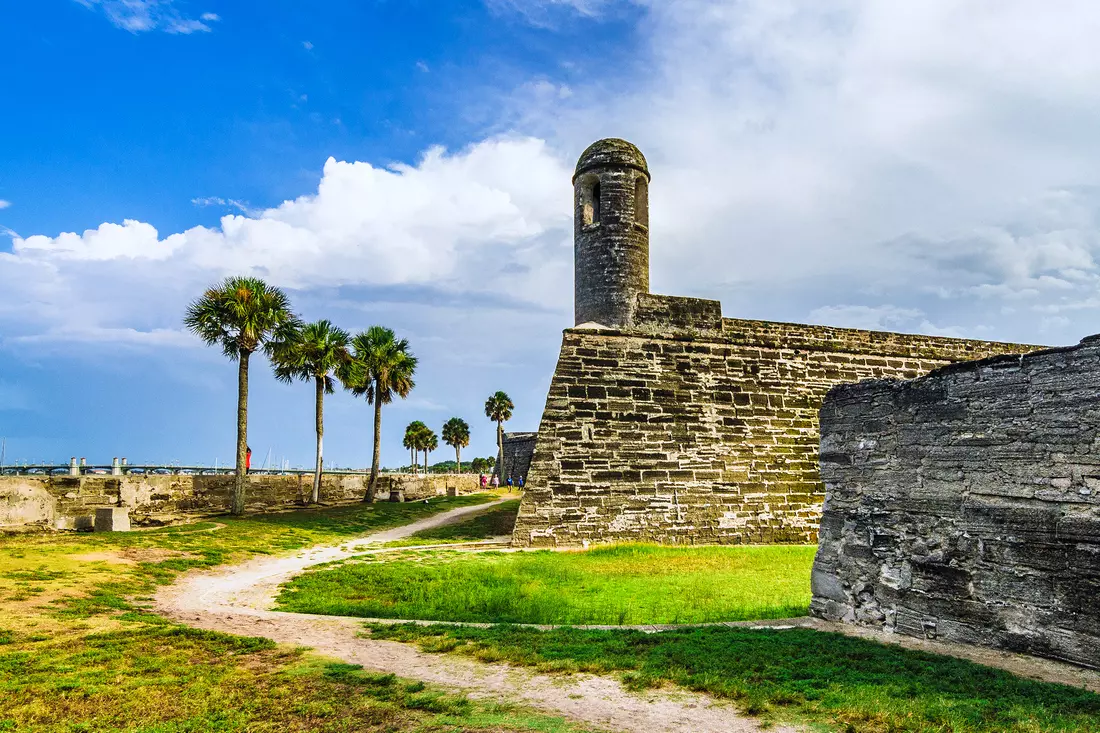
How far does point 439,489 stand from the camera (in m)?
36.2

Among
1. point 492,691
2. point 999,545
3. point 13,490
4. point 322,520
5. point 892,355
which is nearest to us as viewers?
point 492,691

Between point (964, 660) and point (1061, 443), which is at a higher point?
point (1061, 443)

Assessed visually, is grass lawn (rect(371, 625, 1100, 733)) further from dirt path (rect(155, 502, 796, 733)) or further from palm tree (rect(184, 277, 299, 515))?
palm tree (rect(184, 277, 299, 515))

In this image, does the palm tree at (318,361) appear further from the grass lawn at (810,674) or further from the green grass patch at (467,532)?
the grass lawn at (810,674)

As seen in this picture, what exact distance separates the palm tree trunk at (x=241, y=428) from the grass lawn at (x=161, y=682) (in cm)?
1173

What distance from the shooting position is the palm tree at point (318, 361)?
27156 mm

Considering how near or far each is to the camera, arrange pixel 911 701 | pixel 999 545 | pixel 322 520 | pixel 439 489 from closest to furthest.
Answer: pixel 911 701 < pixel 999 545 < pixel 322 520 < pixel 439 489

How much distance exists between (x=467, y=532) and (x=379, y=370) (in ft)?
51.5

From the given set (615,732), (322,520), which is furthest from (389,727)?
(322,520)

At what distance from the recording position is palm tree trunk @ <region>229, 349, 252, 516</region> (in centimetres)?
2125

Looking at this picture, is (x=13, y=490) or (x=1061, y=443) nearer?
(x=1061, y=443)

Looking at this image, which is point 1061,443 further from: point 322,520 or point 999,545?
point 322,520

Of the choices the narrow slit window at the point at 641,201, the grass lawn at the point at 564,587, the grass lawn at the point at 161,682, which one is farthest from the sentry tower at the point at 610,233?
the grass lawn at the point at 161,682

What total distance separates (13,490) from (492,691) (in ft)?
51.1
